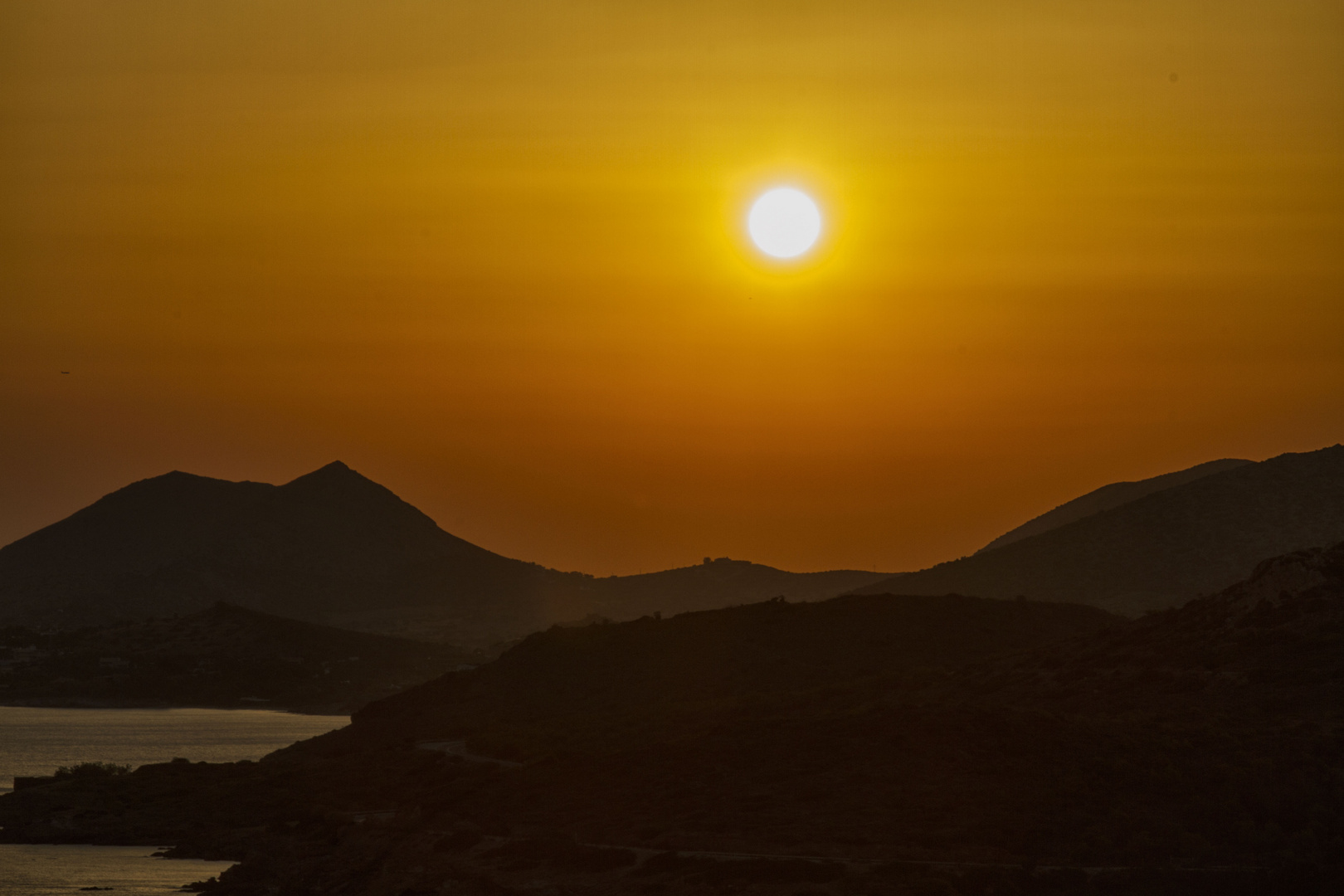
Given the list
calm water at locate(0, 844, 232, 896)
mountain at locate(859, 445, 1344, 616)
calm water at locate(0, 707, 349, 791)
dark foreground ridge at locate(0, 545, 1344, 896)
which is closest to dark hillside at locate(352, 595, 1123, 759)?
dark foreground ridge at locate(0, 545, 1344, 896)

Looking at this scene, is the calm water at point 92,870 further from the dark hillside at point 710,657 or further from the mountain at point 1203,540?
the mountain at point 1203,540

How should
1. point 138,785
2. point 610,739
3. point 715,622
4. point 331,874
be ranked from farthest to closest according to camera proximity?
point 715,622 < point 138,785 < point 610,739 < point 331,874

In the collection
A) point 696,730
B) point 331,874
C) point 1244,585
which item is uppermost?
point 1244,585

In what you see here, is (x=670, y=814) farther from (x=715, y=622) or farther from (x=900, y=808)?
(x=715, y=622)

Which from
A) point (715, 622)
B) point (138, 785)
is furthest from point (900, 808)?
point (715, 622)

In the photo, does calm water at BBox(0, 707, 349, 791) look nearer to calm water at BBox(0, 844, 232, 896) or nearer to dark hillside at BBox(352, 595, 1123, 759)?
dark hillside at BBox(352, 595, 1123, 759)

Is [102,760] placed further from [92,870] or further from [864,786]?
[864,786]

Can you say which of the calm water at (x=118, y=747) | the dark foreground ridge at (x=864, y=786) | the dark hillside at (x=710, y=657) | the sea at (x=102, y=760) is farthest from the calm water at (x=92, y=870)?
the calm water at (x=118, y=747)
